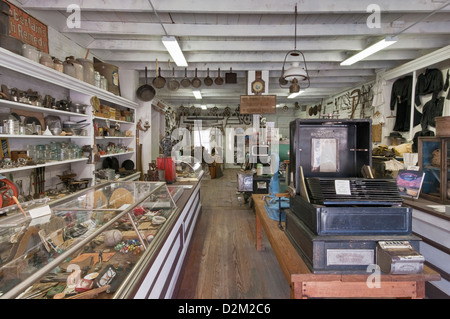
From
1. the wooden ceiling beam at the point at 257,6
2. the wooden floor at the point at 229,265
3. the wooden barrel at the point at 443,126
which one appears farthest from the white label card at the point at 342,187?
the wooden ceiling beam at the point at 257,6

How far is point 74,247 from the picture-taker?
3.86ft

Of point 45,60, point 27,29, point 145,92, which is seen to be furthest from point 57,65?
point 145,92

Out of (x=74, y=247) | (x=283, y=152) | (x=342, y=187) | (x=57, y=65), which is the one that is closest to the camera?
(x=74, y=247)

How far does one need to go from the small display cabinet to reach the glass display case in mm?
3276

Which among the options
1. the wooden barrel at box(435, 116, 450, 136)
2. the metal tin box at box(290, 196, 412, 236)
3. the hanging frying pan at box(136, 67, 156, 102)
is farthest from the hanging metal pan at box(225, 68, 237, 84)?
the metal tin box at box(290, 196, 412, 236)

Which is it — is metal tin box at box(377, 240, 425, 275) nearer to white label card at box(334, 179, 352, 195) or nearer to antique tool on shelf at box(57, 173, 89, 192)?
white label card at box(334, 179, 352, 195)

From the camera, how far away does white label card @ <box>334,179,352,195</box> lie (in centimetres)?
158

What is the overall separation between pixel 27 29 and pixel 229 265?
174 inches

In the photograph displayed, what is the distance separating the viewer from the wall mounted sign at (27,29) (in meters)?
3.00

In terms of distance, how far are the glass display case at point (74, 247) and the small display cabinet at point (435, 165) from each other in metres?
3.28

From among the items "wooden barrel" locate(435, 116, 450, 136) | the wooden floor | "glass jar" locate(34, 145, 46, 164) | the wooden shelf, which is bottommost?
the wooden floor

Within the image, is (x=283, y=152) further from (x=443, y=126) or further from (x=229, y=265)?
(x=229, y=265)

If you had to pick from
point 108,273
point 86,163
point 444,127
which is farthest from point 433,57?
point 86,163

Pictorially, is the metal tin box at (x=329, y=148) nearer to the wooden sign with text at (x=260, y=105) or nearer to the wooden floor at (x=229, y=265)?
the wooden floor at (x=229, y=265)
